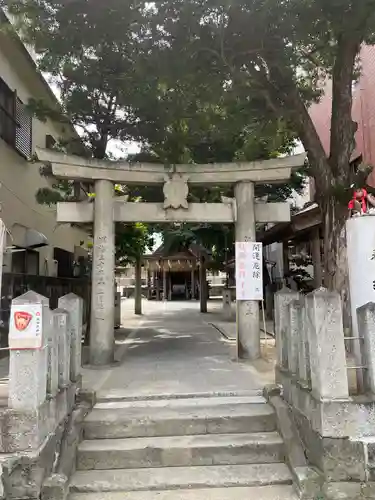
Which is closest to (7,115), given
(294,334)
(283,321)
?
(283,321)

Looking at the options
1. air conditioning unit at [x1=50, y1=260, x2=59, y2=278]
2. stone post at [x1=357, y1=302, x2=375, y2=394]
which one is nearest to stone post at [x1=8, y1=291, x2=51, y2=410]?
stone post at [x1=357, y1=302, x2=375, y2=394]

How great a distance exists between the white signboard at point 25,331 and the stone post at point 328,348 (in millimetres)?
2886

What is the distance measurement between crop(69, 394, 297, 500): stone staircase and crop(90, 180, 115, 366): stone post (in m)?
2.75

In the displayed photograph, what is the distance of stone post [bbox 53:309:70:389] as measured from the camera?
5.29 meters

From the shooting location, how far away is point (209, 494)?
4449 mm

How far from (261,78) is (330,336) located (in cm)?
619

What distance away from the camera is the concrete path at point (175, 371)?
648 centimetres

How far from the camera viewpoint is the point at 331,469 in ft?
14.3

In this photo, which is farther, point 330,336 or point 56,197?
point 56,197

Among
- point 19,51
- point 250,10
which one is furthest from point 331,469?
point 19,51

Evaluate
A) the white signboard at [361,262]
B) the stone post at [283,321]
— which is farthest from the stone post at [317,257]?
the white signboard at [361,262]

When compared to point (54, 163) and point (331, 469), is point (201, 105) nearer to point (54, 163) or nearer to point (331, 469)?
point (54, 163)

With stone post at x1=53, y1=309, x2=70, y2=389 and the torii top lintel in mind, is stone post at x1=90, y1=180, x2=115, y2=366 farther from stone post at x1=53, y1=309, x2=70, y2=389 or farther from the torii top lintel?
stone post at x1=53, y1=309, x2=70, y2=389

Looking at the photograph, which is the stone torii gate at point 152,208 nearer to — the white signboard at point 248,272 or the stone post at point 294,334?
the white signboard at point 248,272
